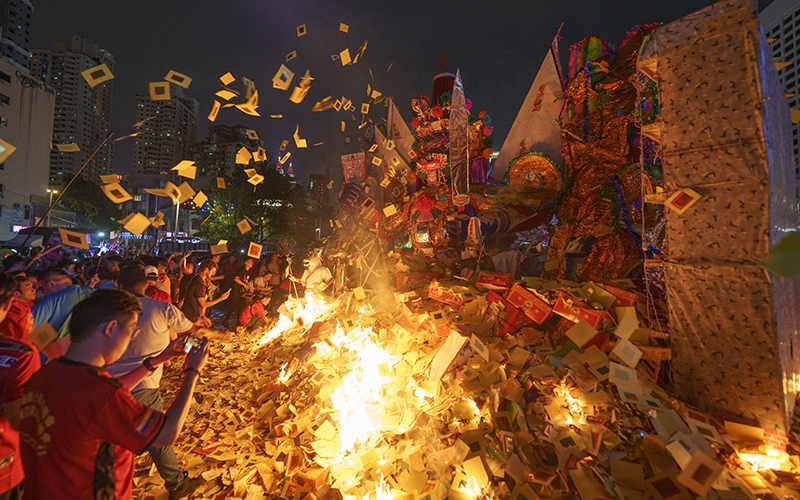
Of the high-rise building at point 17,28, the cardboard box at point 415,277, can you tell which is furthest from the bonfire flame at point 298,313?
the high-rise building at point 17,28

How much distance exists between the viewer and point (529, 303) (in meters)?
5.79

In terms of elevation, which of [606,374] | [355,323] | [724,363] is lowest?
[355,323]

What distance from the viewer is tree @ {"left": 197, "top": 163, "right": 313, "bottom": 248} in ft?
84.6

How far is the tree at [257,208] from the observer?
2580 cm

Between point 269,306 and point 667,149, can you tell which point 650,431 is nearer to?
point 667,149

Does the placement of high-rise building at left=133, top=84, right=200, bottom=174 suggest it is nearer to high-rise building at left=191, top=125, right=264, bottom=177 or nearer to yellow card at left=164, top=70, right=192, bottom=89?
high-rise building at left=191, top=125, right=264, bottom=177

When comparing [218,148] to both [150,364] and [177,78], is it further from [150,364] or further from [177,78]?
[150,364]

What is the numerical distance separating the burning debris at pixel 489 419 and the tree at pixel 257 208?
69.5 ft

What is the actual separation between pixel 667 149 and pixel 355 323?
6218mm

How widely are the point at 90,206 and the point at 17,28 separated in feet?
131

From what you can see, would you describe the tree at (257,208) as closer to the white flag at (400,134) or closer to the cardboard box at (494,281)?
the white flag at (400,134)

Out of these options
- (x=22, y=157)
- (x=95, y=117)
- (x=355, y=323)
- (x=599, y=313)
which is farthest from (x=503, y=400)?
(x=95, y=117)

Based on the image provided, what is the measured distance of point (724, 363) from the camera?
3988 millimetres

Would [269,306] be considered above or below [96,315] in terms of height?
below
